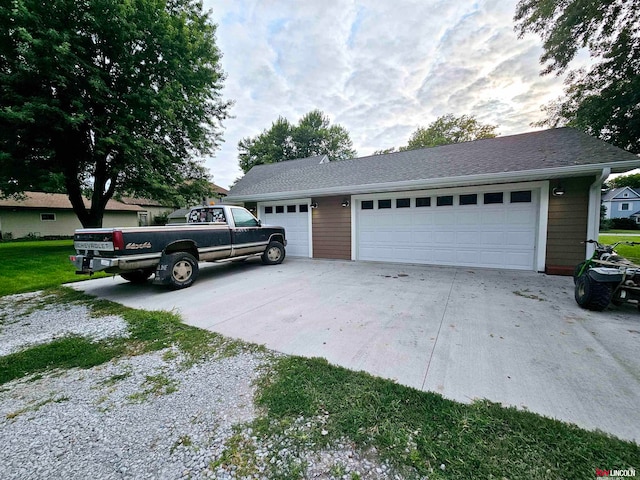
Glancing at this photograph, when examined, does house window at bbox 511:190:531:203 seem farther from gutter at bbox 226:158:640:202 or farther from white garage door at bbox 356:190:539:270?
gutter at bbox 226:158:640:202

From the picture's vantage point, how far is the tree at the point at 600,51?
7727mm

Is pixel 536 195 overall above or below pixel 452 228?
above

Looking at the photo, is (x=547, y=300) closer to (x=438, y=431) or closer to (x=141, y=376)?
(x=438, y=431)

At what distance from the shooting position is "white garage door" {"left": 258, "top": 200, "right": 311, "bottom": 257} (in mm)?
8977

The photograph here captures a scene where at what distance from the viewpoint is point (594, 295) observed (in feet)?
11.6

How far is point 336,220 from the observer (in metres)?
8.36

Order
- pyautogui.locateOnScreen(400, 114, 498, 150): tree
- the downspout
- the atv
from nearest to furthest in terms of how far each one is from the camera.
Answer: the atv
the downspout
pyautogui.locateOnScreen(400, 114, 498, 150): tree

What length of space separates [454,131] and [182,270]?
2575cm

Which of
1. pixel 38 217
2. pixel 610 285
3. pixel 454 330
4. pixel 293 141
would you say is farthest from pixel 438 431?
Answer: pixel 293 141

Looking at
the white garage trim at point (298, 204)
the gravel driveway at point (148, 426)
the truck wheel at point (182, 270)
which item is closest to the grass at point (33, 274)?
the truck wheel at point (182, 270)

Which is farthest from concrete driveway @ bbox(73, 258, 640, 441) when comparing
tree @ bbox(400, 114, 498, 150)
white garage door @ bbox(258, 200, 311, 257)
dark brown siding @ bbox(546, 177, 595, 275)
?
tree @ bbox(400, 114, 498, 150)

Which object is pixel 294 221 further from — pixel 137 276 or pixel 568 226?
pixel 568 226

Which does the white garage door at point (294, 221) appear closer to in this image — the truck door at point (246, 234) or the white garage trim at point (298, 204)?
the white garage trim at point (298, 204)

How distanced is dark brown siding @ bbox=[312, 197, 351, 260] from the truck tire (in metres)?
1.42
